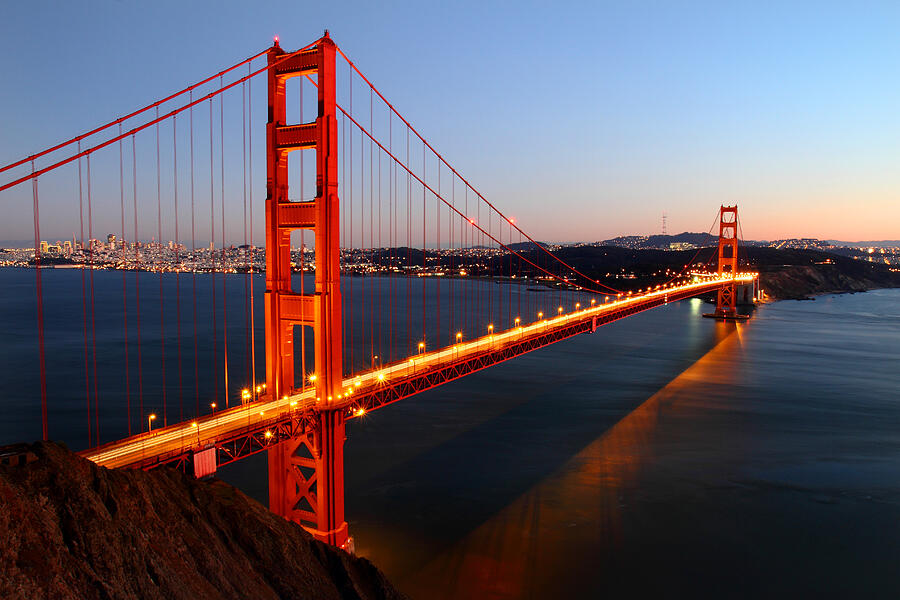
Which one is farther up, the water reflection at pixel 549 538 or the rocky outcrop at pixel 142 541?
the rocky outcrop at pixel 142 541

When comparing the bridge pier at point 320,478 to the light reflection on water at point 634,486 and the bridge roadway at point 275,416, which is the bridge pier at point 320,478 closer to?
the bridge roadway at point 275,416

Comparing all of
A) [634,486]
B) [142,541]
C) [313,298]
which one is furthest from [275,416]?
[634,486]

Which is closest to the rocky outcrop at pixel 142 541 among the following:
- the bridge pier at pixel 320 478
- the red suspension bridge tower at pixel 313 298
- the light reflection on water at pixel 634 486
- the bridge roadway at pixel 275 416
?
the bridge roadway at pixel 275 416

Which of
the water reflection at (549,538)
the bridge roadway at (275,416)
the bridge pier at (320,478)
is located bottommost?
the water reflection at (549,538)

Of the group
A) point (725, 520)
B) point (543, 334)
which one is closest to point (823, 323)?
point (543, 334)

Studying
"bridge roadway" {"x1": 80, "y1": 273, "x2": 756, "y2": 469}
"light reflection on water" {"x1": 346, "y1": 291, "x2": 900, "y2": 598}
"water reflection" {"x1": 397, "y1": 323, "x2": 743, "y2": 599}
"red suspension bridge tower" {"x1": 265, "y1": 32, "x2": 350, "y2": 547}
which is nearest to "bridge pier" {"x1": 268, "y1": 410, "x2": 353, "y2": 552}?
"red suspension bridge tower" {"x1": 265, "y1": 32, "x2": 350, "y2": 547}

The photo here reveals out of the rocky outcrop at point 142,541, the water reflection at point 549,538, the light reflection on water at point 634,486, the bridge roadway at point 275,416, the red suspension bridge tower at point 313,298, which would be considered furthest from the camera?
the light reflection on water at point 634,486

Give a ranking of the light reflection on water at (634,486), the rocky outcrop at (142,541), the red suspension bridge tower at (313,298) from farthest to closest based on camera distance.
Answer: the light reflection on water at (634,486)
the red suspension bridge tower at (313,298)
the rocky outcrop at (142,541)

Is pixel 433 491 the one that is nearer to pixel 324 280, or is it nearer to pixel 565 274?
pixel 324 280
